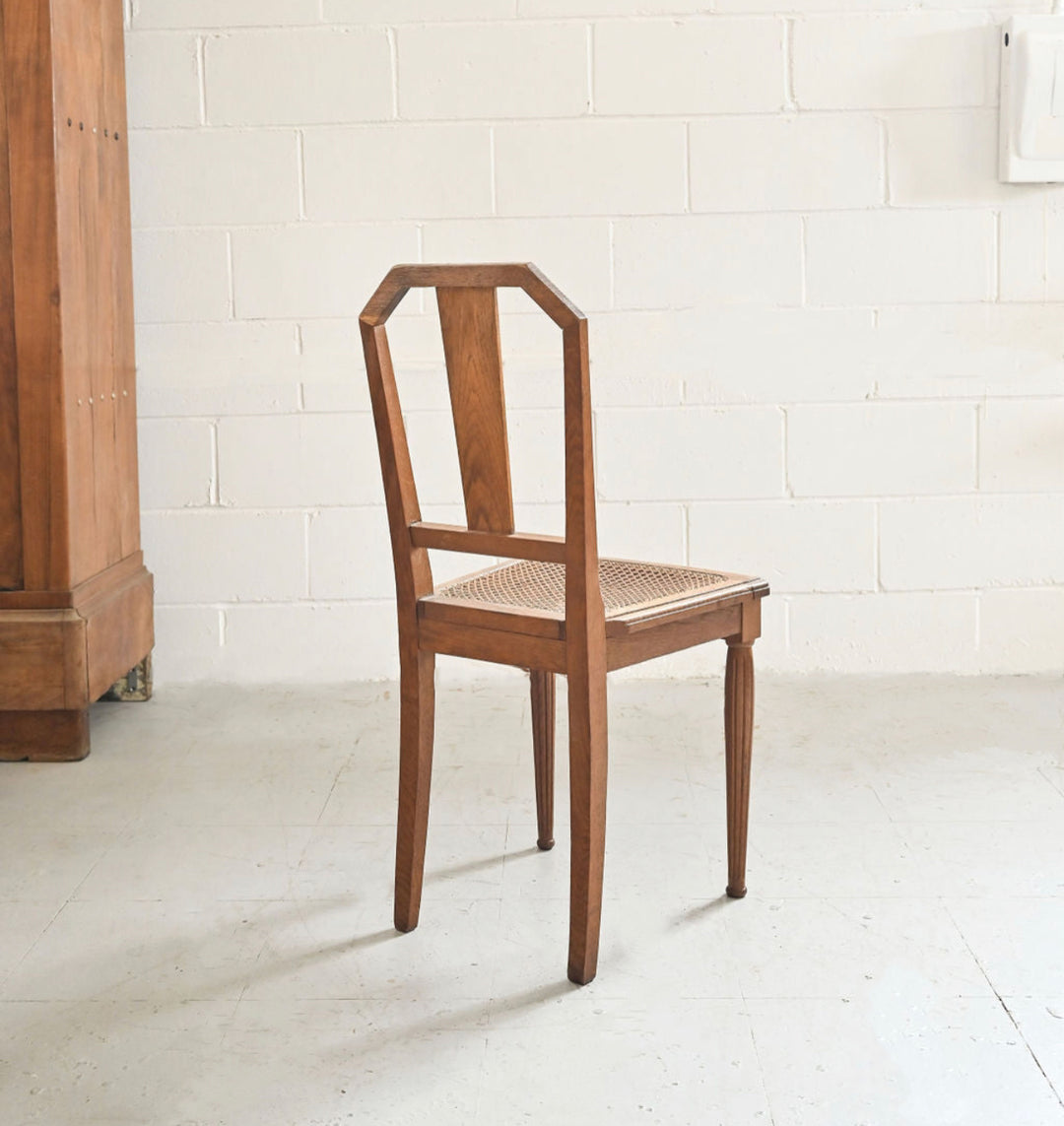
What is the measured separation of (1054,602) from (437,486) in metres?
1.46

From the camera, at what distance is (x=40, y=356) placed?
2789 millimetres

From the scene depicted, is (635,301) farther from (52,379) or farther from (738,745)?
(738,745)

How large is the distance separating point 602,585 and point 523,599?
14 centimetres

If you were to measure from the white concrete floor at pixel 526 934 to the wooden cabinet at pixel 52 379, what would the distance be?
19cm

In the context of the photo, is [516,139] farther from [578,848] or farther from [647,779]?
[578,848]

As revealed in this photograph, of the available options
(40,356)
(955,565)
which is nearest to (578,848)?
(40,356)

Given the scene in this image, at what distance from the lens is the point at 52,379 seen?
2.79m

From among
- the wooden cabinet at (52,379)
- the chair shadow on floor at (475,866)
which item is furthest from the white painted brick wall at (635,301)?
the chair shadow on floor at (475,866)

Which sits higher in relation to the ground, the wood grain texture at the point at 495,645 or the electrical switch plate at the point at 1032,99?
the electrical switch plate at the point at 1032,99

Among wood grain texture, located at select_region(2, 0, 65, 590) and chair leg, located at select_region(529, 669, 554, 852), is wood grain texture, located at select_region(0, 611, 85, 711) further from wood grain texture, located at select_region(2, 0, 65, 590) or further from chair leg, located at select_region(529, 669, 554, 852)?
chair leg, located at select_region(529, 669, 554, 852)

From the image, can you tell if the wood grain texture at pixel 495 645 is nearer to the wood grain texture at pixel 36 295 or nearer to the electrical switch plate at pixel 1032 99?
the wood grain texture at pixel 36 295

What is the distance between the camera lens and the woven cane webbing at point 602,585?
1984 millimetres

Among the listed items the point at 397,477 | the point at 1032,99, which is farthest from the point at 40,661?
the point at 1032,99

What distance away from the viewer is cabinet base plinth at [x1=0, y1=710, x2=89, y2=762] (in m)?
2.87
